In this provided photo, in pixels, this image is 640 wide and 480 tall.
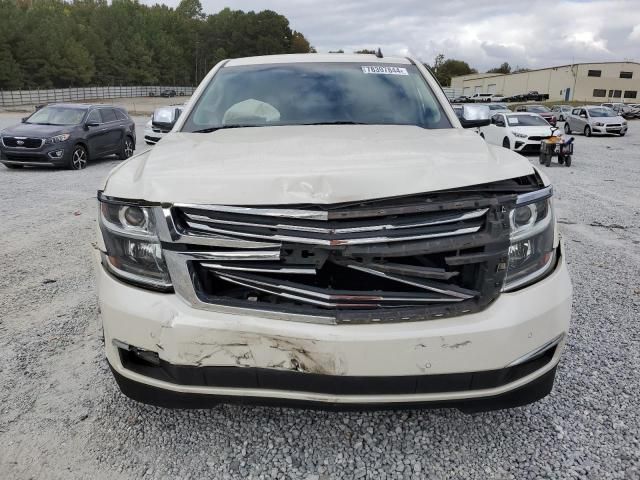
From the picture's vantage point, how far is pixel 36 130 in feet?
40.3

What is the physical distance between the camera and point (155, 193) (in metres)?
1.92

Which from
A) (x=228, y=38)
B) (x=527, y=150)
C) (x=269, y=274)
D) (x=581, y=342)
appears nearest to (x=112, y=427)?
(x=269, y=274)

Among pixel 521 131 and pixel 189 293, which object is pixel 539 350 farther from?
pixel 521 131

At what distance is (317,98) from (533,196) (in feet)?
5.92

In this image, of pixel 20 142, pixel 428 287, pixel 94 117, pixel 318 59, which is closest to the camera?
pixel 428 287

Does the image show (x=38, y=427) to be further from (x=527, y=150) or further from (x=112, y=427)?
(x=527, y=150)

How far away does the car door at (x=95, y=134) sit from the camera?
43.0 ft

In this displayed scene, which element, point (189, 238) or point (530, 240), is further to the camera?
point (530, 240)

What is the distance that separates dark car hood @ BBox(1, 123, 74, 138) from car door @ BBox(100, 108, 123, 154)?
132cm

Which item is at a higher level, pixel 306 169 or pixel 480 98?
pixel 306 169

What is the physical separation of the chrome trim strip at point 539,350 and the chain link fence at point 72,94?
231 ft

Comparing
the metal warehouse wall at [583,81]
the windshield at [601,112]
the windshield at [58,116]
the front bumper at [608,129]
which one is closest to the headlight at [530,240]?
the windshield at [58,116]

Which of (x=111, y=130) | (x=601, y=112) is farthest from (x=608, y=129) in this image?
(x=111, y=130)

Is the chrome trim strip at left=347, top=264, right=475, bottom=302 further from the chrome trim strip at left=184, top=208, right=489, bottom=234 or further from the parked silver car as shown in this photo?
the parked silver car
